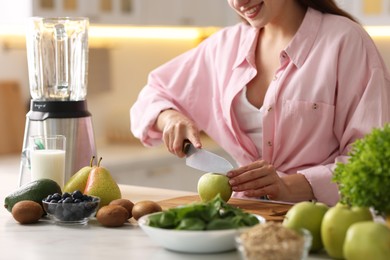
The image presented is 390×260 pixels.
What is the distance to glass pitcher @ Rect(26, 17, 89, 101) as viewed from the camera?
2535 millimetres

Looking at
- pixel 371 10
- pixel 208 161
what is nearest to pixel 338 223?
pixel 208 161

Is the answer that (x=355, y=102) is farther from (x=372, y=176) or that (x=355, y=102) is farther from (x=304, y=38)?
(x=372, y=176)

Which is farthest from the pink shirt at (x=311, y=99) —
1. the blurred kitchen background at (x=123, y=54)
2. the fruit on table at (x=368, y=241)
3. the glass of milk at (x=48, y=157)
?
the blurred kitchen background at (x=123, y=54)

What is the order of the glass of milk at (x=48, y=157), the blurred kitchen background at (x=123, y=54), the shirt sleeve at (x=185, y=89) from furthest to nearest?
the blurred kitchen background at (x=123, y=54)
the shirt sleeve at (x=185, y=89)
the glass of milk at (x=48, y=157)

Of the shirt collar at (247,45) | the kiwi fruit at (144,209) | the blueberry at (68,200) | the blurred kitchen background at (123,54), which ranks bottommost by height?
the blurred kitchen background at (123,54)

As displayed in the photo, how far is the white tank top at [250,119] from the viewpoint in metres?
2.47

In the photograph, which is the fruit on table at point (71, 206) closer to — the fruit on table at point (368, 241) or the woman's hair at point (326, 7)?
the fruit on table at point (368, 241)

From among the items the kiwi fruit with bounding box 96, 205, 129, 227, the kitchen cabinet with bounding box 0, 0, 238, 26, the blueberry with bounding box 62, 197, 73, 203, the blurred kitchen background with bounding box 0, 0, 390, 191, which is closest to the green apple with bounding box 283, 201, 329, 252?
the kiwi fruit with bounding box 96, 205, 129, 227

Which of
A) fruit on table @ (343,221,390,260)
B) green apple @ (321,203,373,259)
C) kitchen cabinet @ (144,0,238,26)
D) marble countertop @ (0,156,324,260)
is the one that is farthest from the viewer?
kitchen cabinet @ (144,0,238,26)

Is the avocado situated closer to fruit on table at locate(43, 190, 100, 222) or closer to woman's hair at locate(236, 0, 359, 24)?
fruit on table at locate(43, 190, 100, 222)

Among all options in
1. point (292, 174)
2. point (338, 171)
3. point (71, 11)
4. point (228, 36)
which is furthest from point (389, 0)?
point (338, 171)

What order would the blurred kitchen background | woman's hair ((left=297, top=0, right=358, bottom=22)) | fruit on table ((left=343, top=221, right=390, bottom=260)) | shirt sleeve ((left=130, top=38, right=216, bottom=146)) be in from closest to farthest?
fruit on table ((left=343, top=221, right=390, bottom=260))
woman's hair ((left=297, top=0, right=358, bottom=22))
shirt sleeve ((left=130, top=38, right=216, bottom=146))
the blurred kitchen background

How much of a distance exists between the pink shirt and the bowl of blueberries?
2.18ft

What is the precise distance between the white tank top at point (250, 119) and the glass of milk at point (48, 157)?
0.57 metres
